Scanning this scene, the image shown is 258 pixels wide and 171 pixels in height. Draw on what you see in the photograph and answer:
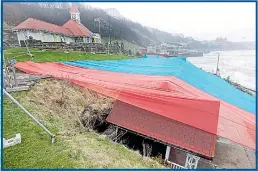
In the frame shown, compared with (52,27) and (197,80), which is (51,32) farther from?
(197,80)

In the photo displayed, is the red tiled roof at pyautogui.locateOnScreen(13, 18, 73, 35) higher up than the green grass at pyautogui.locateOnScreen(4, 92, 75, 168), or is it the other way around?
the red tiled roof at pyautogui.locateOnScreen(13, 18, 73, 35)

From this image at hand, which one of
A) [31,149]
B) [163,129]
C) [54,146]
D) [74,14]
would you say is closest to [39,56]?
[163,129]

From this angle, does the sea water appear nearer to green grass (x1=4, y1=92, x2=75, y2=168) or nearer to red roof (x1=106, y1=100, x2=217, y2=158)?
red roof (x1=106, y1=100, x2=217, y2=158)

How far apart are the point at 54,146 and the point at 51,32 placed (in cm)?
1675

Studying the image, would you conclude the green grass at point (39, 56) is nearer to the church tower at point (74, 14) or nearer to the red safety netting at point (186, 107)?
the red safety netting at point (186, 107)

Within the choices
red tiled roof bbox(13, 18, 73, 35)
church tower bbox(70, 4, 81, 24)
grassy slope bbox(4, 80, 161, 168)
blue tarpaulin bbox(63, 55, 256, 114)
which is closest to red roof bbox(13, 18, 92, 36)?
red tiled roof bbox(13, 18, 73, 35)

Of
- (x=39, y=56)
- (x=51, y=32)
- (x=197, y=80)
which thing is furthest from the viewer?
(x=51, y=32)

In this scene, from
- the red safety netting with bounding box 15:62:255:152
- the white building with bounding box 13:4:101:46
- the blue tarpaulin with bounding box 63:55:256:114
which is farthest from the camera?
the white building with bounding box 13:4:101:46

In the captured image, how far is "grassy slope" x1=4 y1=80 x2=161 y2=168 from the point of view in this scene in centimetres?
370

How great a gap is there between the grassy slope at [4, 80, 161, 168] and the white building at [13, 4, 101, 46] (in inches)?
464

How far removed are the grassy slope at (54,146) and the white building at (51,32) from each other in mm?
11780

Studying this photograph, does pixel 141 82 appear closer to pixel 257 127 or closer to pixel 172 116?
pixel 172 116

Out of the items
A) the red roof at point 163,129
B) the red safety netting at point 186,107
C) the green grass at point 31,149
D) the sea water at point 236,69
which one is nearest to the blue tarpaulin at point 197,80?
the red safety netting at point 186,107

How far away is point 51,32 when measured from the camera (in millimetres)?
19156
